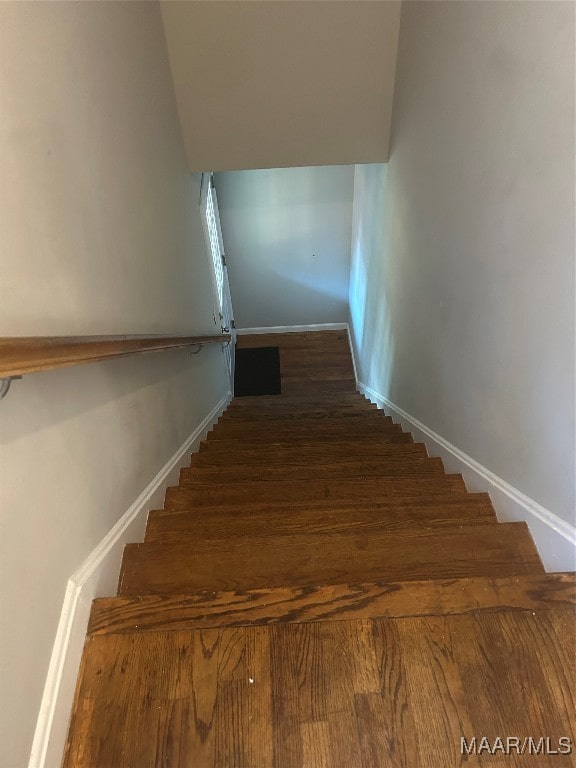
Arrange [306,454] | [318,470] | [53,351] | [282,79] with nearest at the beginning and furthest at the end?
[53,351] < [318,470] < [306,454] < [282,79]

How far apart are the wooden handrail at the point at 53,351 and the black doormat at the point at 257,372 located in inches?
182

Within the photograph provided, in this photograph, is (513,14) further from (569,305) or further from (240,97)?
(240,97)

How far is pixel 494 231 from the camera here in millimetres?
1598

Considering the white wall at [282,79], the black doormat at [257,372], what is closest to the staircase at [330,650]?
the white wall at [282,79]

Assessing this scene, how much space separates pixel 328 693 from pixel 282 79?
11.0 ft

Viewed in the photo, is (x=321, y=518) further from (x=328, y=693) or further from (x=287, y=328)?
(x=287, y=328)

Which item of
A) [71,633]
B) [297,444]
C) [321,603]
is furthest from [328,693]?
[297,444]

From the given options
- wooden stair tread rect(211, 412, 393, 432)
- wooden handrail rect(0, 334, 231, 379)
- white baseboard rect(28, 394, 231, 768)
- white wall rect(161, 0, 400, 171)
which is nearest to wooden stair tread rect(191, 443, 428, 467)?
wooden stair tread rect(211, 412, 393, 432)

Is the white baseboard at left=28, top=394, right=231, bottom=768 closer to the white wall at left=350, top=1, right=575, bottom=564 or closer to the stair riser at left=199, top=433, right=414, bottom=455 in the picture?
the stair riser at left=199, top=433, right=414, bottom=455

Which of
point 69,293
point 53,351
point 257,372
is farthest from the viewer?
point 257,372

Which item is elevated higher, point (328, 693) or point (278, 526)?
point (328, 693)

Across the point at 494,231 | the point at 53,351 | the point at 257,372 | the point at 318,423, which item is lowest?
the point at 257,372

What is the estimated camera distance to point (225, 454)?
2.67 m

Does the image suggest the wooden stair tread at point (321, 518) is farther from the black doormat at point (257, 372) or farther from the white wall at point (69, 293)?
the black doormat at point (257, 372)
